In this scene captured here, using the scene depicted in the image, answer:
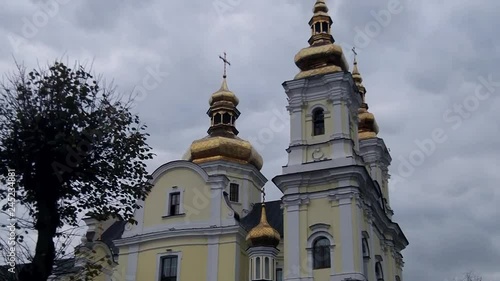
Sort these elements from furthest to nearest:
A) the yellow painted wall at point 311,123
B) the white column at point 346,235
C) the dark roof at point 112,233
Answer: the dark roof at point 112,233 < the yellow painted wall at point 311,123 < the white column at point 346,235

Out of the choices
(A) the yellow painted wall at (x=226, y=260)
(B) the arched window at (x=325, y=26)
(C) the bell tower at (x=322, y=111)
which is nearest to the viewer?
(C) the bell tower at (x=322, y=111)

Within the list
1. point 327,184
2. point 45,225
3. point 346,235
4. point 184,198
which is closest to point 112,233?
point 184,198

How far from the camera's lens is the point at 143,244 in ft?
90.7

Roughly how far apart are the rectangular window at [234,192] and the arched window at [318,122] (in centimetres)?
714

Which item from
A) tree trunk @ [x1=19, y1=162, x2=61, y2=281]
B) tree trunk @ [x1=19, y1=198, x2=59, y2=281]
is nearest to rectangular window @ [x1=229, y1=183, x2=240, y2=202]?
tree trunk @ [x1=19, y1=162, x2=61, y2=281]

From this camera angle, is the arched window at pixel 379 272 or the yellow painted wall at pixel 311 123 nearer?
the yellow painted wall at pixel 311 123

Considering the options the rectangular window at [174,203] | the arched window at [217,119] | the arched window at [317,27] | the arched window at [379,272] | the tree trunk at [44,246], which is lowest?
the tree trunk at [44,246]

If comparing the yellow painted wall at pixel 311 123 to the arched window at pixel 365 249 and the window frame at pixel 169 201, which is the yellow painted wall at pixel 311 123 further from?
the window frame at pixel 169 201

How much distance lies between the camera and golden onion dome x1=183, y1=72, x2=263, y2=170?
1260 inches

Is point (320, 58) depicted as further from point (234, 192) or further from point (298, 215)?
point (234, 192)

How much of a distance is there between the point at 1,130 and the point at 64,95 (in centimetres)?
140

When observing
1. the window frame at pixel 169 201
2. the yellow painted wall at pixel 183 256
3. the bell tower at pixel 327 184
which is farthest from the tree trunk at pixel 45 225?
the window frame at pixel 169 201

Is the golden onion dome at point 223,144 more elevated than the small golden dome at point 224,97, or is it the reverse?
the small golden dome at point 224,97

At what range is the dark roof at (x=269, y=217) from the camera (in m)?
28.3
